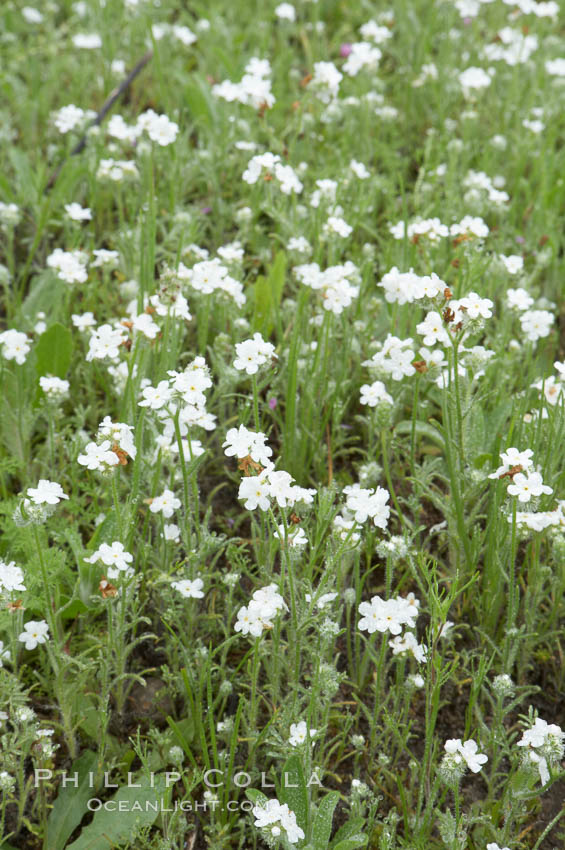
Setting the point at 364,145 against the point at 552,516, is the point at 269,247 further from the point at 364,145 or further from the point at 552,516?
the point at 552,516

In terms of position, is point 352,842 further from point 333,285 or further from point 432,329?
point 333,285

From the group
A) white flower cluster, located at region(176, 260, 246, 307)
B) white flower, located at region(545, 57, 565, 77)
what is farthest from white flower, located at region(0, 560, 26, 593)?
white flower, located at region(545, 57, 565, 77)

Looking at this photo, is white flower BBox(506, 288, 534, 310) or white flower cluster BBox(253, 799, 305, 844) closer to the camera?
white flower cluster BBox(253, 799, 305, 844)

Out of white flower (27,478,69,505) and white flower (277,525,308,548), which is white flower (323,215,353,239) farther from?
white flower (27,478,69,505)

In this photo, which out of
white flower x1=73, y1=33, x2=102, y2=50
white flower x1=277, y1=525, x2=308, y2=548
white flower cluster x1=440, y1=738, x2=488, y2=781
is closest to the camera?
white flower cluster x1=440, y1=738, x2=488, y2=781

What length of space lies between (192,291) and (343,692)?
5.06 feet

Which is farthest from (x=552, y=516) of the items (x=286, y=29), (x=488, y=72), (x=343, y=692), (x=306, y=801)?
(x=286, y=29)

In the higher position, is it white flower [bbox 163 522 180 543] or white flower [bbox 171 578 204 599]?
white flower [bbox 163 522 180 543]

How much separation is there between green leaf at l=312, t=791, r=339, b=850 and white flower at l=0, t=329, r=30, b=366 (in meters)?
1.75

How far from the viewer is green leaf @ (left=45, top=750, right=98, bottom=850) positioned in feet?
7.84

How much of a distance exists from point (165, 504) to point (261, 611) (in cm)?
52

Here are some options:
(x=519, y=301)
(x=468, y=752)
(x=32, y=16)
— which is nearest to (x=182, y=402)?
(x=468, y=752)

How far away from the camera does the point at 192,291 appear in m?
3.39

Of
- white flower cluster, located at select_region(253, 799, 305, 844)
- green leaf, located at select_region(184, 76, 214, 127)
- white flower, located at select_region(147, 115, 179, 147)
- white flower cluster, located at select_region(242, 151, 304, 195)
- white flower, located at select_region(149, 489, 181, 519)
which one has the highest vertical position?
green leaf, located at select_region(184, 76, 214, 127)
